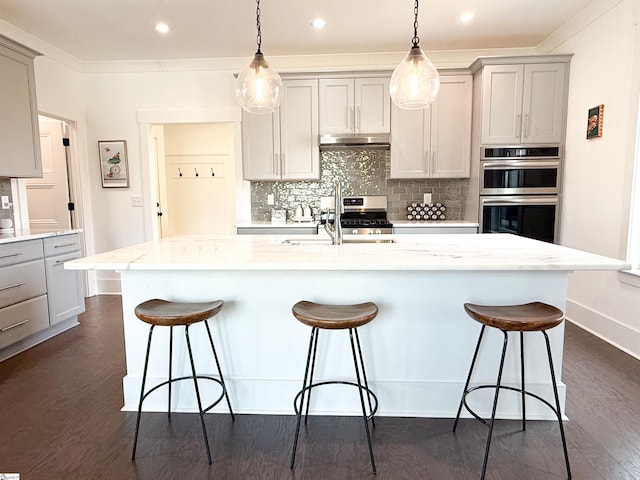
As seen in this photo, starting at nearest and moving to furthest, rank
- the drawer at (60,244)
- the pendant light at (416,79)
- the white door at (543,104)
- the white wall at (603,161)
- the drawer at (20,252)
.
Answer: the pendant light at (416,79), the drawer at (20,252), the white wall at (603,161), the drawer at (60,244), the white door at (543,104)

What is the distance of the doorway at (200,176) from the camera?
19.3ft

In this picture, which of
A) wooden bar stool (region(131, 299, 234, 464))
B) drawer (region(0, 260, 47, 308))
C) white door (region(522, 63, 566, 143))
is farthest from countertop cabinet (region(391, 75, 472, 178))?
drawer (region(0, 260, 47, 308))

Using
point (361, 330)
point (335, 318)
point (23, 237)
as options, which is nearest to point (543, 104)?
point (361, 330)

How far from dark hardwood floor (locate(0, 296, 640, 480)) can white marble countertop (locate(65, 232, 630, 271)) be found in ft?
2.87

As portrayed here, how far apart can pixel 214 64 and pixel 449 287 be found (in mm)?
3877

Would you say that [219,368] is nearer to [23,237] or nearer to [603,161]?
[23,237]

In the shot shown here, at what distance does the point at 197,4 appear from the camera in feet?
10.5

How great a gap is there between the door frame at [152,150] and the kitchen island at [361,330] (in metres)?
2.52

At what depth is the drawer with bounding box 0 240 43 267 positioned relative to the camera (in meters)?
2.79

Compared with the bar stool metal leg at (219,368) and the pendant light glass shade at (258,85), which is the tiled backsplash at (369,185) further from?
the bar stool metal leg at (219,368)

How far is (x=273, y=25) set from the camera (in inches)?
141

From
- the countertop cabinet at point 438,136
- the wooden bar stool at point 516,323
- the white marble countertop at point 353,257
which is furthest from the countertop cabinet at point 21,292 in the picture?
the countertop cabinet at point 438,136

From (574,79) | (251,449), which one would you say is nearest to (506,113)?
(574,79)

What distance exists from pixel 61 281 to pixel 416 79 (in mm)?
3307
